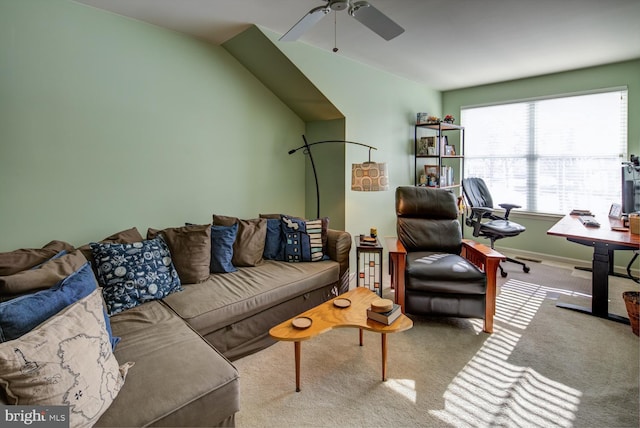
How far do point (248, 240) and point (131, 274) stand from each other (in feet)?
3.22

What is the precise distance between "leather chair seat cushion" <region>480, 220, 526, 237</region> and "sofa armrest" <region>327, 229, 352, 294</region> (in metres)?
2.01

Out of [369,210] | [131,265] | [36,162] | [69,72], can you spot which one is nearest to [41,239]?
[36,162]

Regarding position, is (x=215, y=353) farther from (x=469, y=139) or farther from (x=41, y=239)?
(x=469, y=139)

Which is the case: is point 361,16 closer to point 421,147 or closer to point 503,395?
point 503,395

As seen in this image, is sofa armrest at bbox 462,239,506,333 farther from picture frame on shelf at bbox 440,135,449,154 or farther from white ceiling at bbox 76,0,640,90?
picture frame on shelf at bbox 440,135,449,154

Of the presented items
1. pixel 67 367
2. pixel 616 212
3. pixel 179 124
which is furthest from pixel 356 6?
pixel 616 212

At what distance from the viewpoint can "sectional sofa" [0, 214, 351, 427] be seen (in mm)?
1175

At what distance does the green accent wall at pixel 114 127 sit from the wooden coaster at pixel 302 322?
165cm

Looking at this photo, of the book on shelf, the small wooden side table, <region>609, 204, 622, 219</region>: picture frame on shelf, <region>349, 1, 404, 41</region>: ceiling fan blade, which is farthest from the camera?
<region>609, 204, 622, 219</region>: picture frame on shelf

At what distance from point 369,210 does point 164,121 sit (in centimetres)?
243

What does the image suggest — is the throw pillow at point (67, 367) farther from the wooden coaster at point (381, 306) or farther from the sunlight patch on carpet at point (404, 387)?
the sunlight patch on carpet at point (404, 387)

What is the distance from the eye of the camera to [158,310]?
2.09 m

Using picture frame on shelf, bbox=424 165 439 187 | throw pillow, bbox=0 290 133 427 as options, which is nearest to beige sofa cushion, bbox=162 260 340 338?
throw pillow, bbox=0 290 133 427

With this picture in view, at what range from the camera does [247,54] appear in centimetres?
323
